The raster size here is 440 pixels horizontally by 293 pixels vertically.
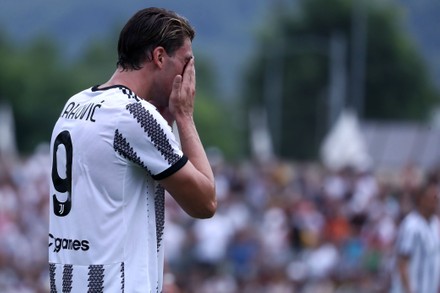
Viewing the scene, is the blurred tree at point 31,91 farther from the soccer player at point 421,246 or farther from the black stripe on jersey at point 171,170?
the black stripe on jersey at point 171,170

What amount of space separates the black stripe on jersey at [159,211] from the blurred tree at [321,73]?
199ft

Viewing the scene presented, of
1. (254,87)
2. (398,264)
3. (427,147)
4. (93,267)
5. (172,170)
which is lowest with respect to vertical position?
(254,87)

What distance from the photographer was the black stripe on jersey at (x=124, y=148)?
4.68 metres

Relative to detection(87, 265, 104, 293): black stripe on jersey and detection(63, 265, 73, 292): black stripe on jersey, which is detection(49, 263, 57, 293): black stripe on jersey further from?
detection(87, 265, 104, 293): black stripe on jersey

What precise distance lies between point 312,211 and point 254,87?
6531 cm

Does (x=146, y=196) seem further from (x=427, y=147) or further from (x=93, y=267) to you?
(x=427, y=147)

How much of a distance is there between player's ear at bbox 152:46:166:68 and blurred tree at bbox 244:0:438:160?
60.8 metres

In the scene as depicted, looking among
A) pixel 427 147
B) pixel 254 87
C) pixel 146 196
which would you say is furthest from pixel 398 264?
pixel 254 87

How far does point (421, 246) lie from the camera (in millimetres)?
10781

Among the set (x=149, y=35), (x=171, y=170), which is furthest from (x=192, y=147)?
(x=149, y=35)

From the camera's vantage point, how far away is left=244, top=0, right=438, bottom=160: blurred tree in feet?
227

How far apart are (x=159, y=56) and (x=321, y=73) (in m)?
72.3

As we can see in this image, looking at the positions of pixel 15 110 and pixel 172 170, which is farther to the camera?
pixel 15 110

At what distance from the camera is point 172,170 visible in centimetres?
468
